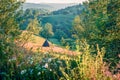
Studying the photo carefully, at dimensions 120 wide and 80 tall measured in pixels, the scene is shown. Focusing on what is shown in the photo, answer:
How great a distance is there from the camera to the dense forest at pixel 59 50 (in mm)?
6094

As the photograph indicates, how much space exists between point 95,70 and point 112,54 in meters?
15.4

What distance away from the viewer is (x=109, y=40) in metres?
21.9

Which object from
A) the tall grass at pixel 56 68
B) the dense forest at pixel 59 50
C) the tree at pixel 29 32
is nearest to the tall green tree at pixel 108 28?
the dense forest at pixel 59 50

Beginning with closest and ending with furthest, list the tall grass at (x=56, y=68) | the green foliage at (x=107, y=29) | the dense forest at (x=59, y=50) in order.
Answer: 1. the tall grass at (x=56, y=68)
2. the dense forest at (x=59, y=50)
3. the green foliage at (x=107, y=29)

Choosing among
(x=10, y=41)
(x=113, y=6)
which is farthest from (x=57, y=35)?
(x=10, y=41)


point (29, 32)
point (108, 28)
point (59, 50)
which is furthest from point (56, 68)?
point (108, 28)

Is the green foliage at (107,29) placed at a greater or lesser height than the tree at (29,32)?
lesser

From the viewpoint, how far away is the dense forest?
609 centimetres

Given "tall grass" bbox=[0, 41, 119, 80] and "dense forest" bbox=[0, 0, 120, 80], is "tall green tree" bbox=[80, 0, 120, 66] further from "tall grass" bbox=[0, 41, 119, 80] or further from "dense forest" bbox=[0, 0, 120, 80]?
"tall grass" bbox=[0, 41, 119, 80]

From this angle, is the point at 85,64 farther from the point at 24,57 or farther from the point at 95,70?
the point at 24,57

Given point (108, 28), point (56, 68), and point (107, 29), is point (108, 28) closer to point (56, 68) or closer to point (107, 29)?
point (107, 29)

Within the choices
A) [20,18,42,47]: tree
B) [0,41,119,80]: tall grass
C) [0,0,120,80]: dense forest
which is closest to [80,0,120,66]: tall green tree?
[0,0,120,80]: dense forest

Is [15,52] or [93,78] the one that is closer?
[93,78]

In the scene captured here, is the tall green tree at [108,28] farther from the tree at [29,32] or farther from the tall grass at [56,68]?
the tall grass at [56,68]
